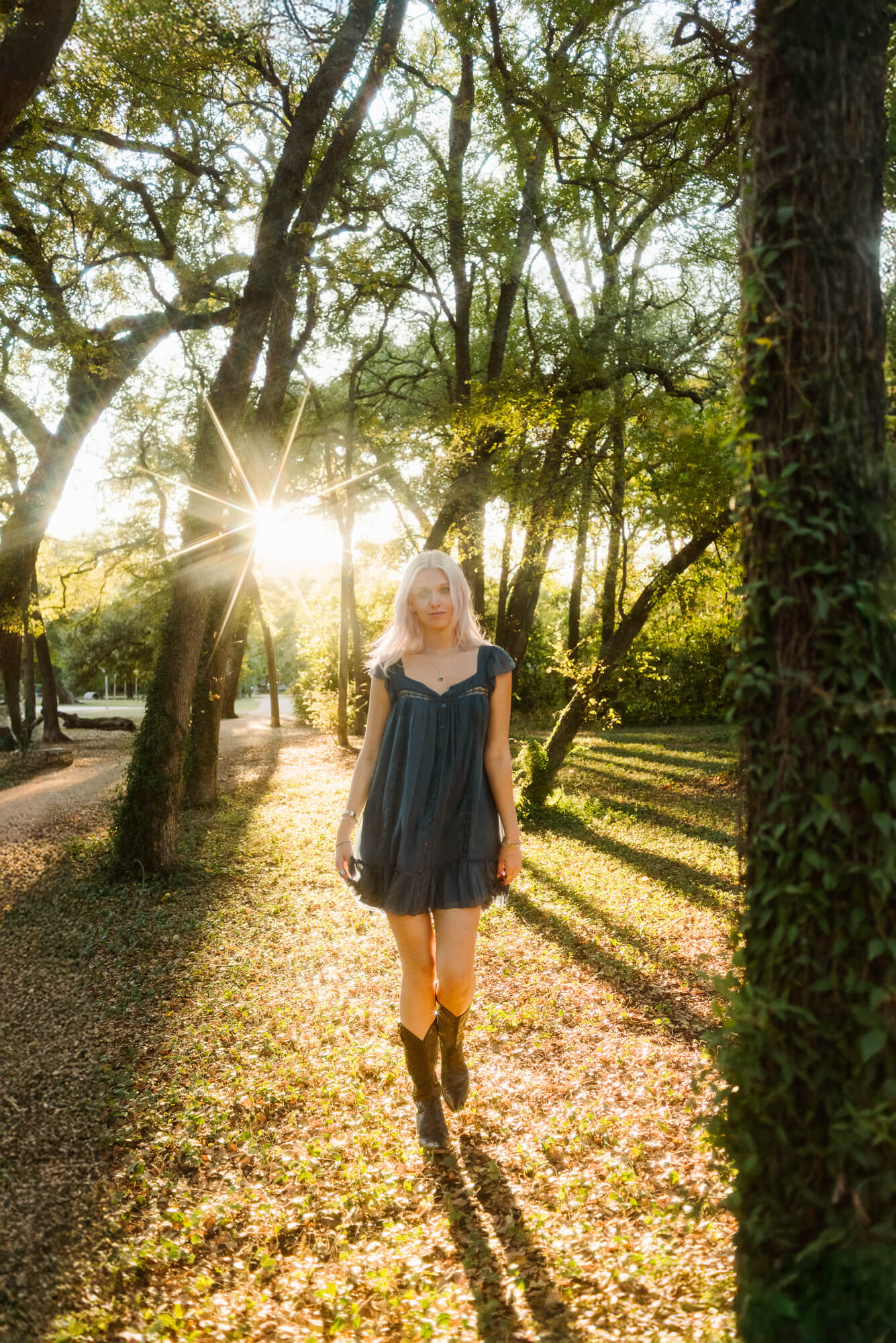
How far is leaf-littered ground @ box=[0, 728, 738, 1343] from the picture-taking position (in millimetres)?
2508

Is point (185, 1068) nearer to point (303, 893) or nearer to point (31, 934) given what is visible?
point (31, 934)

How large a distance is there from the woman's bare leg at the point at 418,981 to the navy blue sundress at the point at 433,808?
0.13 meters

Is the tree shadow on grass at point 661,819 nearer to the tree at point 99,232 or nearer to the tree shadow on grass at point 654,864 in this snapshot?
the tree shadow on grass at point 654,864

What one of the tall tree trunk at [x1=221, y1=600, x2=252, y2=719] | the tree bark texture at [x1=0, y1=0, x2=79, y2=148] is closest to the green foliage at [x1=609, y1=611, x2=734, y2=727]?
the tall tree trunk at [x1=221, y1=600, x2=252, y2=719]

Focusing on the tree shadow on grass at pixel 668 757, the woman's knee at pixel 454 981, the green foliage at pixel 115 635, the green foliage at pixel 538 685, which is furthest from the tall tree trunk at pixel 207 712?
the green foliage at pixel 538 685

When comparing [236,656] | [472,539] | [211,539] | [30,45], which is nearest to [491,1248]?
[30,45]

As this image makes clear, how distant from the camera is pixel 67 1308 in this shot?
2482mm

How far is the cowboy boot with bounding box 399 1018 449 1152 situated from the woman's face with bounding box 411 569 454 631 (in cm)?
154

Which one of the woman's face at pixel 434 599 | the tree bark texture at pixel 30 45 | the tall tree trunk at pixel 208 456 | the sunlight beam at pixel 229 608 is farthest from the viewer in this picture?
the sunlight beam at pixel 229 608

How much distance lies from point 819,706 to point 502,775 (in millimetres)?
1714

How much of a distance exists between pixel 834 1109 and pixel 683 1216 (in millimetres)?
1369

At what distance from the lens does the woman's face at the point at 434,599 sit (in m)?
3.46

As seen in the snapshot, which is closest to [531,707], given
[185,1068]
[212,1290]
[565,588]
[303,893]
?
[565,588]

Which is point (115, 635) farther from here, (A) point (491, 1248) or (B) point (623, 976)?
(A) point (491, 1248)
